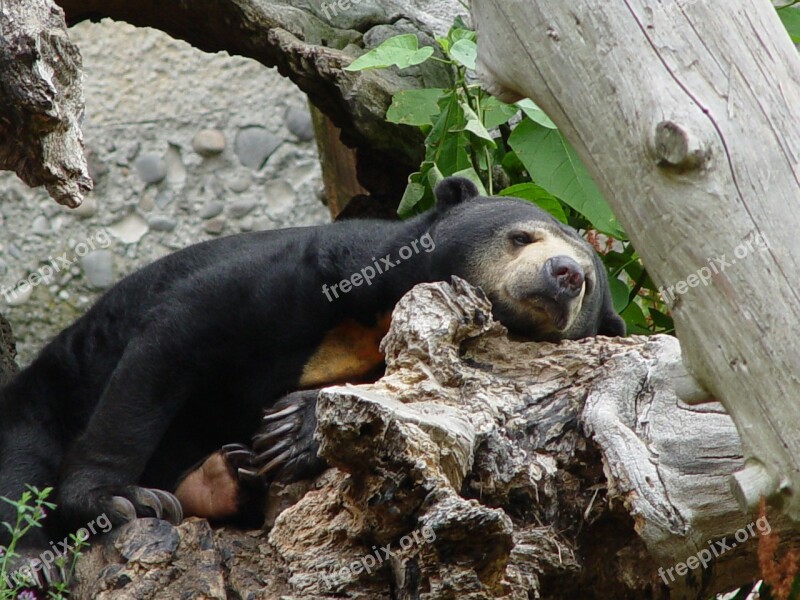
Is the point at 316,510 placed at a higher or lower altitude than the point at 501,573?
higher

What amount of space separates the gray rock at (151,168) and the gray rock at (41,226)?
1.01 metres

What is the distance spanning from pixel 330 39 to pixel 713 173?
3.94 m

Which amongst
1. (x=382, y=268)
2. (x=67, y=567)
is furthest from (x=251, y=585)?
(x=382, y=268)

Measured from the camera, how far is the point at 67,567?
13.4ft

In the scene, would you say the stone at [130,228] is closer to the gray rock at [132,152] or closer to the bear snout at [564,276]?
the gray rock at [132,152]

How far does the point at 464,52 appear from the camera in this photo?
5.31m

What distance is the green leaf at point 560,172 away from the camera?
5.09 m

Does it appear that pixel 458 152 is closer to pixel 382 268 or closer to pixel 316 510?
pixel 382 268

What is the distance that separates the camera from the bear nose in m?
4.39

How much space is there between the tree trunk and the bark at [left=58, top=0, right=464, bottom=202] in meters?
3.06

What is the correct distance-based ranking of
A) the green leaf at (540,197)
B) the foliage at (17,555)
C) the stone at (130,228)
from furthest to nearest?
the stone at (130,228)
the green leaf at (540,197)
the foliage at (17,555)

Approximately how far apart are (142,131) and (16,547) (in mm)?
7419

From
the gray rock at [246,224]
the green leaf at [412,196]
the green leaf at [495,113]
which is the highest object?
the green leaf at [495,113]

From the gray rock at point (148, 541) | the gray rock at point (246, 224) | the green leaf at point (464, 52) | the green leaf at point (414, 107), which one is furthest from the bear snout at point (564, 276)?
the gray rock at point (246, 224)
